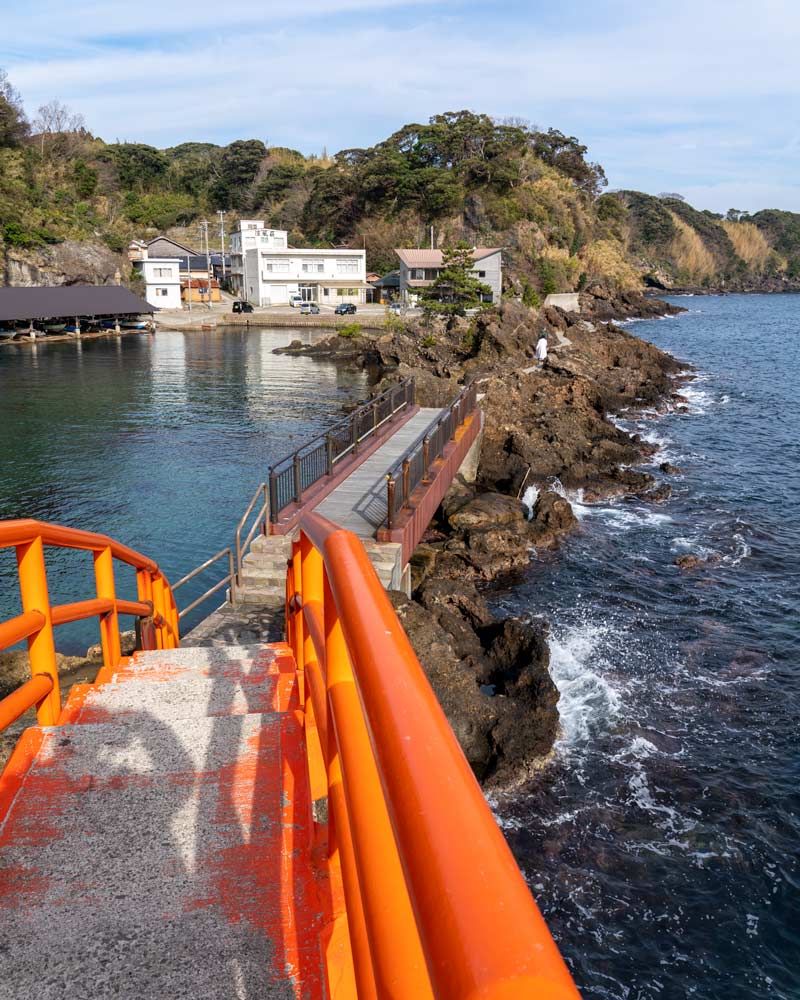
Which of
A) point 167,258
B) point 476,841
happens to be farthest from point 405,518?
point 167,258

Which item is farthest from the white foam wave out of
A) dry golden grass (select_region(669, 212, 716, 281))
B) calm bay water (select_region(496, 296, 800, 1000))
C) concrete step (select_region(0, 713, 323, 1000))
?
dry golden grass (select_region(669, 212, 716, 281))

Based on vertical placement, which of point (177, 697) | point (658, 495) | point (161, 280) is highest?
point (161, 280)

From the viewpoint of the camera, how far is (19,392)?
126ft

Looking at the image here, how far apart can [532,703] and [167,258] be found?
78.1 meters

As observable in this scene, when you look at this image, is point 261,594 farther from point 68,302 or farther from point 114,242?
point 114,242

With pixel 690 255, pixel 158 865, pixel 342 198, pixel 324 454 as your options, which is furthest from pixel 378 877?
pixel 690 255

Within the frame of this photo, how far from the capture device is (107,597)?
5016 millimetres

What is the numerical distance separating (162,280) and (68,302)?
16353mm

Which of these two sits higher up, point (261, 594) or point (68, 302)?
point (68, 302)

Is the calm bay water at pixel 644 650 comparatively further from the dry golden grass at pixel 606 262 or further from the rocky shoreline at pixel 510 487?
the dry golden grass at pixel 606 262

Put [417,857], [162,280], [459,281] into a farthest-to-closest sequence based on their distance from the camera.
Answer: [162,280] < [459,281] < [417,857]

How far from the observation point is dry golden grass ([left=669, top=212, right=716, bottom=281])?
477 feet

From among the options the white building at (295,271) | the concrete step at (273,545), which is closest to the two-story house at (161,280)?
the white building at (295,271)

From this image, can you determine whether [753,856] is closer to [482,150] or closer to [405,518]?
[405,518]
